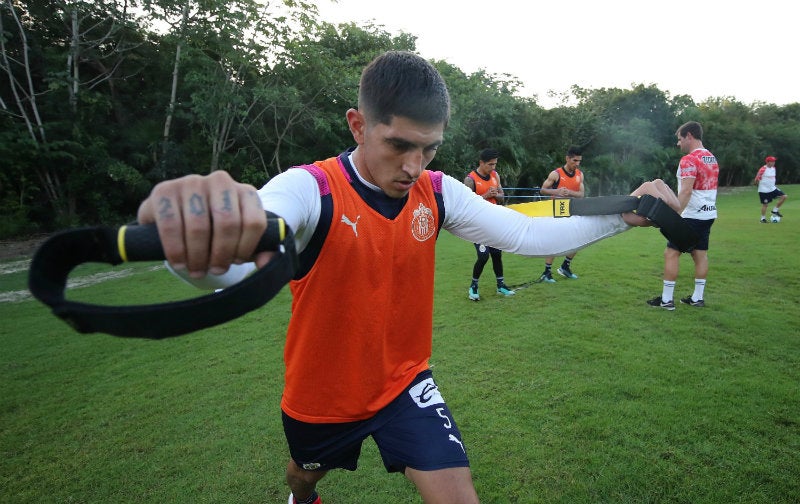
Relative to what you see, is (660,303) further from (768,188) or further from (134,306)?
(768,188)

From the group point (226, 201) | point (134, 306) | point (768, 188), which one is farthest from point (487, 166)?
point (768, 188)

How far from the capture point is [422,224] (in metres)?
2.29

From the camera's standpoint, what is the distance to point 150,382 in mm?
5133

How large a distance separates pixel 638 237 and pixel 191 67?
57.4 feet

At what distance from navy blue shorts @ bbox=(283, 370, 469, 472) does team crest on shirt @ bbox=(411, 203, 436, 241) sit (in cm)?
78

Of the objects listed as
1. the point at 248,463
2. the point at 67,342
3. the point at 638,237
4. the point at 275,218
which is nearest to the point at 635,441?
the point at 248,463

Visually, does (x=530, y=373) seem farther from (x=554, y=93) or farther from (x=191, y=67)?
(x=554, y=93)

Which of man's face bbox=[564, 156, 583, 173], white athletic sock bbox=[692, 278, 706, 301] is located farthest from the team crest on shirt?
man's face bbox=[564, 156, 583, 173]

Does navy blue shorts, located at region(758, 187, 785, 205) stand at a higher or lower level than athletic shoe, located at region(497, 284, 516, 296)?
higher

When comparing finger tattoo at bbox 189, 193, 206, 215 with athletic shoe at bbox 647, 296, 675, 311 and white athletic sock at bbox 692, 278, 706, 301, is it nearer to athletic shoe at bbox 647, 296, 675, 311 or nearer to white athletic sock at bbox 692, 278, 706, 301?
athletic shoe at bbox 647, 296, 675, 311

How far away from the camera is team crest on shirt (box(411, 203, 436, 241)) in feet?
7.41

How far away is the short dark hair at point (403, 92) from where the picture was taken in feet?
6.15

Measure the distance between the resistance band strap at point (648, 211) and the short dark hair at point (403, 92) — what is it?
2.54 feet

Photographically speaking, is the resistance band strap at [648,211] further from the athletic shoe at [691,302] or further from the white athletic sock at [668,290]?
the athletic shoe at [691,302]
